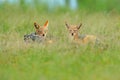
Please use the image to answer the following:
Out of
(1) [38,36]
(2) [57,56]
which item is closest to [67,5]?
(1) [38,36]

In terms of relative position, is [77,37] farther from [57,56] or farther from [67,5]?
[67,5]

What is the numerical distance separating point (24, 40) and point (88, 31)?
1.81 metres

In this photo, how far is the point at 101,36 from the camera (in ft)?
35.1

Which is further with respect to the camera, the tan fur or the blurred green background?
the blurred green background

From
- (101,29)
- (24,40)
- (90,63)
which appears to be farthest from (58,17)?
(90,63)

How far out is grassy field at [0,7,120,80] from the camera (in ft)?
25.0

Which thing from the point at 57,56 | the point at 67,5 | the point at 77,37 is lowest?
the point at 57,56

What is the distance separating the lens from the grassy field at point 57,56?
7609 mm

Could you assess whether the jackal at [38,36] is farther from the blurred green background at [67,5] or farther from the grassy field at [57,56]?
the blurred green background at [67,5]

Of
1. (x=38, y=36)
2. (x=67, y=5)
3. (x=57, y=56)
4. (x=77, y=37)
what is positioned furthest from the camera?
(x=67, y=5)

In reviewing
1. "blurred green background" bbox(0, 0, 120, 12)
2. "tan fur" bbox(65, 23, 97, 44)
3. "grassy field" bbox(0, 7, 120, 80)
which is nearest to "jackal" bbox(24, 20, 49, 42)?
"grassy field" bbox(0, 7, 120, 80)

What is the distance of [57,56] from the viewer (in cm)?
848

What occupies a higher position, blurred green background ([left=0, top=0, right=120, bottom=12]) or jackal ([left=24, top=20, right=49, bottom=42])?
blurred green background ([left=0, top=0, right=120, bottom=12])

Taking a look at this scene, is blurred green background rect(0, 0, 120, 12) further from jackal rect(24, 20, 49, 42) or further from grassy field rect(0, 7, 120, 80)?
jackal rect(24, 20, 49, 42)
